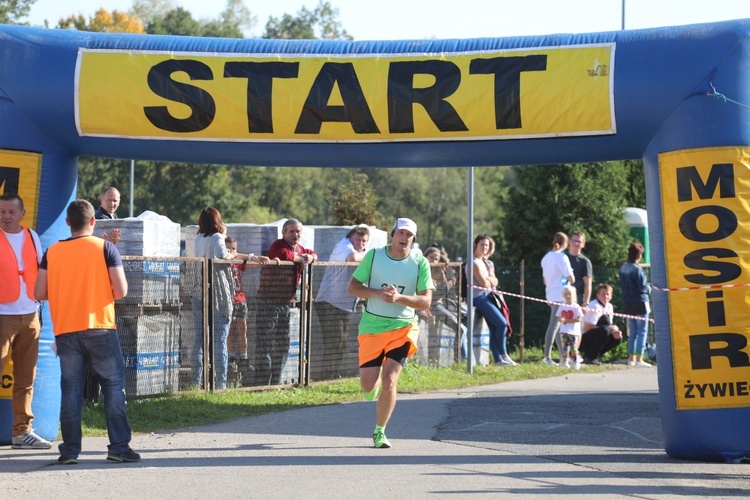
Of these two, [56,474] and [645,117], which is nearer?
[56,474]

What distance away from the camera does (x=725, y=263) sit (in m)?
8.69

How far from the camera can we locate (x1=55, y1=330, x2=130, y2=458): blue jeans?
8148 millimetres

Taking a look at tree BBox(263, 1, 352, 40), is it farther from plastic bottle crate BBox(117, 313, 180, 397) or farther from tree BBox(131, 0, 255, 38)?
plastic bottle crate BBox(117, 313, 180, 397)

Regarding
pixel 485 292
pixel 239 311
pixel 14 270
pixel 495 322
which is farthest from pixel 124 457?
pixel 495 322

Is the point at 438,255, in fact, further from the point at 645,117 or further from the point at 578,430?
the point at 645,117

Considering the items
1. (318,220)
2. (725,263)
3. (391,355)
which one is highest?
(318,220)

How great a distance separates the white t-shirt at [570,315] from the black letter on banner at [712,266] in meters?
7.71

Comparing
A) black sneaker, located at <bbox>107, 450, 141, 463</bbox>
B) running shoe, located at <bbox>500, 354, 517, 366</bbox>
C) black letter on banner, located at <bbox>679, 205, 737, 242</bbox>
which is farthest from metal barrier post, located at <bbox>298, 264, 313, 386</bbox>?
black letter on banner, located at <bbox>679, 205, 737, 242</bbox>

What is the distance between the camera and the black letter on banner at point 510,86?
909 centimetres

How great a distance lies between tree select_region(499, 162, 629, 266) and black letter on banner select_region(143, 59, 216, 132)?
14.7 metres

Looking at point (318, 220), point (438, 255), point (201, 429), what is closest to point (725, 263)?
point (201, 429)

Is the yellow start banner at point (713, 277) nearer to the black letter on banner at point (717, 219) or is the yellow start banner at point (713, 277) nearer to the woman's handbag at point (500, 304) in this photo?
the black letter on banner at point (717, 219)

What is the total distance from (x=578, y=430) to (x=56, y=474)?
16.1ft

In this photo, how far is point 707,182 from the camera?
342 inches
